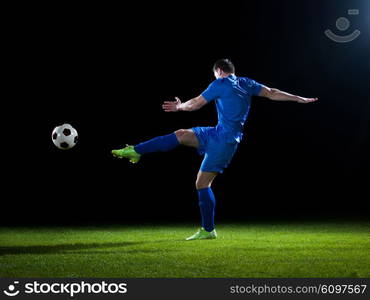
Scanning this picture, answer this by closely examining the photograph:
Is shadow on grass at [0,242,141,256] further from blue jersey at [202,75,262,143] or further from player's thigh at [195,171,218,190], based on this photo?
blue jersey at [202,75,262,143]

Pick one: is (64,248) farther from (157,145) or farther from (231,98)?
(231,98)

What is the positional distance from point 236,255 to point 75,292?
1.70 metres

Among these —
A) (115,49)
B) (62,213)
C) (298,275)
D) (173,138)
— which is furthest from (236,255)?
(115,49)

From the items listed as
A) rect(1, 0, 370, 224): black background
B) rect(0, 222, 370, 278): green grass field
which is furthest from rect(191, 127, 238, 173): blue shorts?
rect(1, 0, 370, 224): black background

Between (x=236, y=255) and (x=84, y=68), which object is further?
(x=84, y=68)

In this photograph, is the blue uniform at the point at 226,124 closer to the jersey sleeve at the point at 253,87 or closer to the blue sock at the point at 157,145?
the jersey sleeve at the point at 253,87

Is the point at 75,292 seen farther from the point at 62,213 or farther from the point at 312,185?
the point at 312,185

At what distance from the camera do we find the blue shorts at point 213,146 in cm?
606

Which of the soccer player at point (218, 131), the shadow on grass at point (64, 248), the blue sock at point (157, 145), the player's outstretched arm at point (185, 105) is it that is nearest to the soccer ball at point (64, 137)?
the soccer player at point (218, 131)

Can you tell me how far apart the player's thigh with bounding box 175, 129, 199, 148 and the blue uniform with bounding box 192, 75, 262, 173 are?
4cm

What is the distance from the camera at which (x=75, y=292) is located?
3.70 m

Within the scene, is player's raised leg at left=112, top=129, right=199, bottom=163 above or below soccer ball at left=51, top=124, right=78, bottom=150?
below

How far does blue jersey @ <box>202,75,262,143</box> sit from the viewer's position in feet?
19.5

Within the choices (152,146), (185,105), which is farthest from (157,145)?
(185,105)
